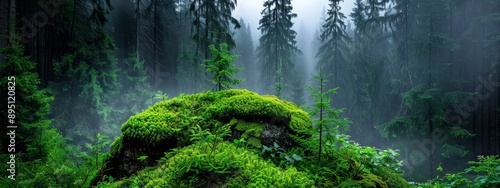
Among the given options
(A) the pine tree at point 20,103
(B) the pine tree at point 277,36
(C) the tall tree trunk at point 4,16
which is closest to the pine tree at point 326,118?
(A) the pine tree at point 20,103

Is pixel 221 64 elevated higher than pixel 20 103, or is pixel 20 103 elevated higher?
pixel 221 64

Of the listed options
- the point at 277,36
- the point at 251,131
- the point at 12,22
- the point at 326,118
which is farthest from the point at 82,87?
the point at 277,36

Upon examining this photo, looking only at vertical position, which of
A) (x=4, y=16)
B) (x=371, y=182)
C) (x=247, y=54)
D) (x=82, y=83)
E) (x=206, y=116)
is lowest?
(x=371, y=182)

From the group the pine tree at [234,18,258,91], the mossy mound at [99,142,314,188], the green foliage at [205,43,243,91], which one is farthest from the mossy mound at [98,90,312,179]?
the pine tree at [234,18,258,91]

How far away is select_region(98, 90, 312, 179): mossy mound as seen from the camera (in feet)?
11.2

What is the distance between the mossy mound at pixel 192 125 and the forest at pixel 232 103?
0.02 metres

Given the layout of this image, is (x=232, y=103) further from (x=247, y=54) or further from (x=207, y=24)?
(x=247, y=54)

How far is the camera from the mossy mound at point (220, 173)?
2.57 meters

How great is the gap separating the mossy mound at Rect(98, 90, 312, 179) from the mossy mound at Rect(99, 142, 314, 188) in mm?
565

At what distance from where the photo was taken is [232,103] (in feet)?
12.6

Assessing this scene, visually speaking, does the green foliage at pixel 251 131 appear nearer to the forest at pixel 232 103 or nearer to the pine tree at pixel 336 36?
the forest at pixel 232 103

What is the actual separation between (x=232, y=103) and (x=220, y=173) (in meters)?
1.35

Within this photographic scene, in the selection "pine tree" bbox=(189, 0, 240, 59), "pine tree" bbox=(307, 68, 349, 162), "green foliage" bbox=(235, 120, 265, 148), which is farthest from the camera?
"pine tree" bbox=(189, 0, 240, 59)

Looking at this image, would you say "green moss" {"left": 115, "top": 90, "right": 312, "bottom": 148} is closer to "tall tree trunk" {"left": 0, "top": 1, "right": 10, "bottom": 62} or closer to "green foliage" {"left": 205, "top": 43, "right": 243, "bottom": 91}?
"green foliage" {"left": 205, "top": 43, "right": 243, "bottom": 91}
